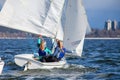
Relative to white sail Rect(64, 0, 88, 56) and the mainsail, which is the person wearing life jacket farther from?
white sail Rect(64, 0, 88, 56)

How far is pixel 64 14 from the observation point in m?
31.5

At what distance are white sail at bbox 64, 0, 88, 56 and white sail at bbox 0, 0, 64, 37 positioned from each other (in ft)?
8.80

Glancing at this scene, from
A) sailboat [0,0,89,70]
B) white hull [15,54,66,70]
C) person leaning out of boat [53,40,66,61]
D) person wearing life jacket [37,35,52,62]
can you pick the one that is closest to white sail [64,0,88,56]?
person leaning out of boat [53,40,66,61]

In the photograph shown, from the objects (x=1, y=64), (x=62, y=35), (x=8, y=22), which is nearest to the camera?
(x=1, y=64)

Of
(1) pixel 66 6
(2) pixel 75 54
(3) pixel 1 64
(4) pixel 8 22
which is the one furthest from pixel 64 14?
(3) pixel 1 64

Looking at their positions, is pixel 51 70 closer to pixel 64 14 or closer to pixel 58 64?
pixel 58 64

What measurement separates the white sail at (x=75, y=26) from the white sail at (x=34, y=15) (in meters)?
2.68

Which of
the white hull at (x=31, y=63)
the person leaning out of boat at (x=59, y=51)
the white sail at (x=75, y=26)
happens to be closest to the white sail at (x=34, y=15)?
the person leaning out of boat at (x=59, y=51)

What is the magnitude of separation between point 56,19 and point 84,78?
431 centimetres

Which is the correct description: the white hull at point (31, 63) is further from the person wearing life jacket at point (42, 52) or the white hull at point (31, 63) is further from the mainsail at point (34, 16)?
the mainsail at point (34, 16)

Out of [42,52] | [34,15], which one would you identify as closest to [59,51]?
[42,52]

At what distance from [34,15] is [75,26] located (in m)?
4.09

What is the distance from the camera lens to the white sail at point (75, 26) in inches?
1244

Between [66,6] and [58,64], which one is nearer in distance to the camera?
[58,64]
